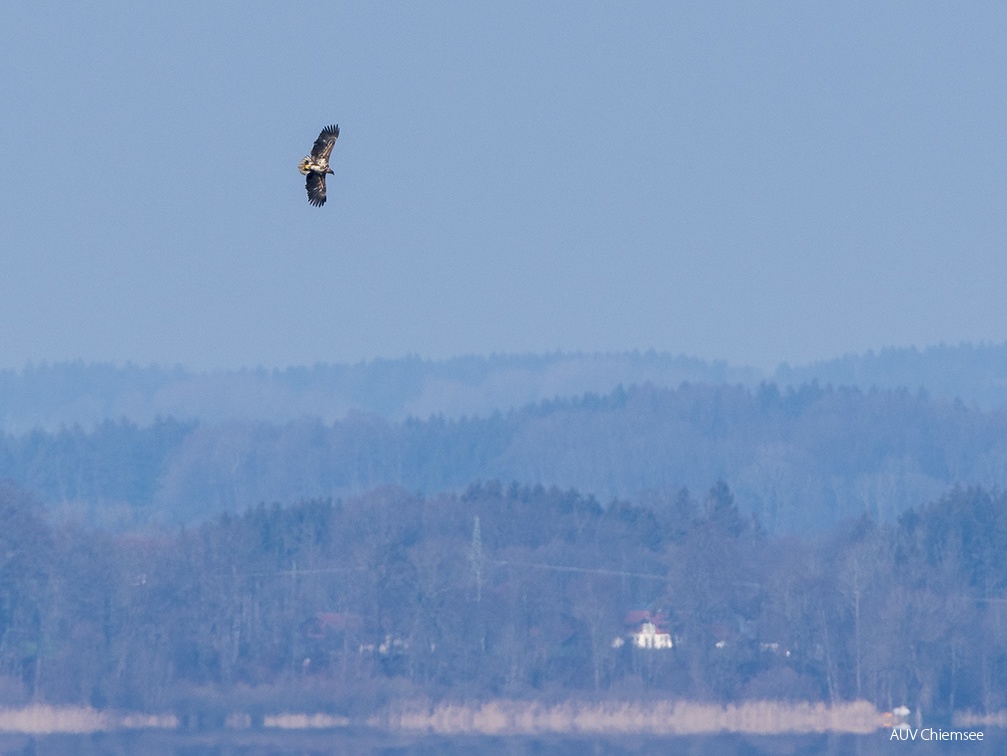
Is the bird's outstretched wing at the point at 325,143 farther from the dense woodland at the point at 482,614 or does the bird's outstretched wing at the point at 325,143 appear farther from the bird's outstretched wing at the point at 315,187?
the dense woodland at the point at 482,614

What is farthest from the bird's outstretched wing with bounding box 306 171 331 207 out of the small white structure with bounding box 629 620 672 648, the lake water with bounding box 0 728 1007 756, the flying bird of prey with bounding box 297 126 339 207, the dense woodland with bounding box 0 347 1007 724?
the small white structure with bounding box 629 620 672 648

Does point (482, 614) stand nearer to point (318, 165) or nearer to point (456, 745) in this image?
point (456, 745)

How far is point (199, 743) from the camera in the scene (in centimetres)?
9881

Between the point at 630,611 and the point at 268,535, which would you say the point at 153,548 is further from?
the point at 630,611

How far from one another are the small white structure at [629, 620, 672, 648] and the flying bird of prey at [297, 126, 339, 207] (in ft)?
245

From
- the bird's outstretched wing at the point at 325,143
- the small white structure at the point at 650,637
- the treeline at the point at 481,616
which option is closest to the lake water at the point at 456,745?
the treeline at the point at 481,616

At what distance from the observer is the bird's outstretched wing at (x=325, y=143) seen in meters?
39.4

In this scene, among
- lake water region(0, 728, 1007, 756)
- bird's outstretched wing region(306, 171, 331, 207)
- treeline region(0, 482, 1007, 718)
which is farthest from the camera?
treeline region(0, 482, 1007, 718)

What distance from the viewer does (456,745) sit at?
Result: 99250mm

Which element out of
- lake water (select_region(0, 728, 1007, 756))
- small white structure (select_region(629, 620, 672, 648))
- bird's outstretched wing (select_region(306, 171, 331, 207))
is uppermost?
small white structure (select_region(629, 620, 672, 648))

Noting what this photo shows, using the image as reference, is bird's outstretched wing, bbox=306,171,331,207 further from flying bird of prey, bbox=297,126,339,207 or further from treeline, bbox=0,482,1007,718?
treeline, bbox=0,482,1007,718

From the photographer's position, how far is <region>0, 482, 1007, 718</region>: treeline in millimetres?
106500

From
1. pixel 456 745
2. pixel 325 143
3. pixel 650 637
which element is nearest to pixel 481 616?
pixel 650 637

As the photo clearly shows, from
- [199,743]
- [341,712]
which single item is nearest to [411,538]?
[341,712]
